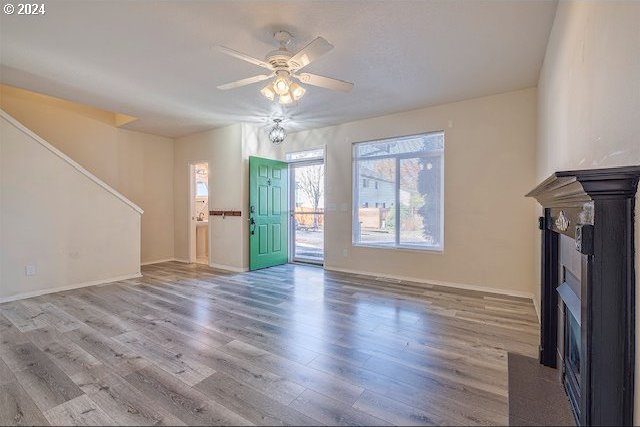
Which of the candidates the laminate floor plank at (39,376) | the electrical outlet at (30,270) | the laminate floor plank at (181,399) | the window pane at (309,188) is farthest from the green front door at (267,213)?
the laminate floor plank at (181,399)

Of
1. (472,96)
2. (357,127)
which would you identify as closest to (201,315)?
(357,127)

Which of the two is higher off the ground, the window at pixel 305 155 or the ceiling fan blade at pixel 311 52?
the ceiling fan blade at pixel 311 52

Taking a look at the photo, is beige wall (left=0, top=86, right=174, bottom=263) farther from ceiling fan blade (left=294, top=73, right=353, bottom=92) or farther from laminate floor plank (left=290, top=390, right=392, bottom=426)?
laminate floor plank (left=290, top=390, right=392, bottom=426)

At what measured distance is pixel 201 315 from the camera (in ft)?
10.4

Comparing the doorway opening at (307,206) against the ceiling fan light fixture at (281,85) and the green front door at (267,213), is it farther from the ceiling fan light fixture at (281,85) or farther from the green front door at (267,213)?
the ceiling fan light fixture at (281,85)

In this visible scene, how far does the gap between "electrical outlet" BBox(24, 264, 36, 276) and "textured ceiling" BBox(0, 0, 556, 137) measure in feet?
7.48

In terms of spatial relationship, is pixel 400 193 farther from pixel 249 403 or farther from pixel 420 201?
pixel 249 403

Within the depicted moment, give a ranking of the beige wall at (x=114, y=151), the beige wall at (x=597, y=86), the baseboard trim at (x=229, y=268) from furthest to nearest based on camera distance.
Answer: the baseboard trim at (x=229, y=268) < the beige wall at (x=114, y=151) < the beige wall at (x=597, y=86)

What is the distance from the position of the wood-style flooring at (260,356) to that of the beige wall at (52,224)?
0.41 meters

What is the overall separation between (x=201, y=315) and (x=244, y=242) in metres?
2.26

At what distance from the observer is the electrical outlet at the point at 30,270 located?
12.5ft

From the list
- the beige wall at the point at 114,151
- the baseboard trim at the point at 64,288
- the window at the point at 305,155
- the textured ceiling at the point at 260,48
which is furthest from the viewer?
the window at the point at 305,155

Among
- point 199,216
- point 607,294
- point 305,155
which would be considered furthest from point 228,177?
point 607,294

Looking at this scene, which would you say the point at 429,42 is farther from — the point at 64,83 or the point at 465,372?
the point at 64,83
